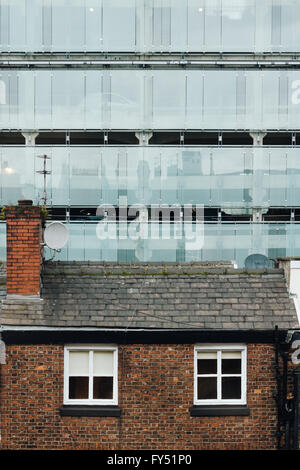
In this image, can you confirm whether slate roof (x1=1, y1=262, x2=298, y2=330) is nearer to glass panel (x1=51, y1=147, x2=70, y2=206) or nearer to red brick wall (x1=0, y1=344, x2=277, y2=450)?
red brick wall (x1=0, y1=344, x2=277, y2=450)

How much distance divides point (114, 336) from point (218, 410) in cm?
190

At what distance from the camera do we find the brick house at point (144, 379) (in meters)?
8.13

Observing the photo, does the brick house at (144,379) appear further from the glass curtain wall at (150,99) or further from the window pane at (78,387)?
the glass curtain wall at (150,99)

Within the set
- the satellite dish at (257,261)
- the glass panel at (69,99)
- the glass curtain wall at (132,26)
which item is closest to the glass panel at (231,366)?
the satellite dish at (257,261)

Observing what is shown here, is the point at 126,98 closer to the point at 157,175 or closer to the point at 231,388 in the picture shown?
the point at 157,175

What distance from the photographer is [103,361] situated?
328 inches

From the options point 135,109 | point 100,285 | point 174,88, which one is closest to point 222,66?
point 174,88

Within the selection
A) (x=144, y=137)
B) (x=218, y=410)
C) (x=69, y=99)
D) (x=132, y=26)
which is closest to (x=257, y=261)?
(x=144, y=137)

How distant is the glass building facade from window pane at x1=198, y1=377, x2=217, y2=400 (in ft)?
36.2

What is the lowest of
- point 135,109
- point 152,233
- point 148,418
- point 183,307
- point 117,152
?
point 148,418

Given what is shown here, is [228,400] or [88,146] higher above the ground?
[88,146]

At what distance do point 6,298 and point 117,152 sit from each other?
38.3ft

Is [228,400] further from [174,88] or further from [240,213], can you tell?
[174,88]

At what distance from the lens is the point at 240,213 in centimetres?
1956
